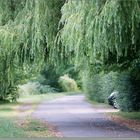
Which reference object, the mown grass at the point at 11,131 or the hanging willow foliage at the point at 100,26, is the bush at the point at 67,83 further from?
the hanging willow foliage at the point at 100,26

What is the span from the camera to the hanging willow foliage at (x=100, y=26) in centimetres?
1173

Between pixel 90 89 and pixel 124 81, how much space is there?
14533mm

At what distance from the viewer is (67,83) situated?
70.5 meters

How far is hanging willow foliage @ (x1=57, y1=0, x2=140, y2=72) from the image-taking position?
1173 cm

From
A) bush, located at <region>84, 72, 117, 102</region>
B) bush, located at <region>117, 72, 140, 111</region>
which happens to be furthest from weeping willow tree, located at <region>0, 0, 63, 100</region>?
bush, located at <region>84, 72, 117, 102</region>

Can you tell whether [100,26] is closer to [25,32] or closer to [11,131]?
[25,32]

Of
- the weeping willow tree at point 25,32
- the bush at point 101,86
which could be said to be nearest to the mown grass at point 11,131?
the weeping willow tree at point 25,32

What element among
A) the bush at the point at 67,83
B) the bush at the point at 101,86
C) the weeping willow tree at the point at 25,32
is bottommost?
the bush at the point at 67,83

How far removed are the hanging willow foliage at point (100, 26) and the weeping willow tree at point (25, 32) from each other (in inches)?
68.5

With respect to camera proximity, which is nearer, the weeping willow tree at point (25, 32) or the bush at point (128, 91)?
the weeping willow tree at point (25, 32)

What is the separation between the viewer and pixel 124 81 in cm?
2894

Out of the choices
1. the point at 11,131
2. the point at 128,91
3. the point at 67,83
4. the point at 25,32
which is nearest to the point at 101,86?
the point at 128,91

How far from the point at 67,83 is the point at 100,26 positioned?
58680mm

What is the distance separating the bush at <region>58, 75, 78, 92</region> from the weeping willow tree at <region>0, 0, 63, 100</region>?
52601 millimetres
